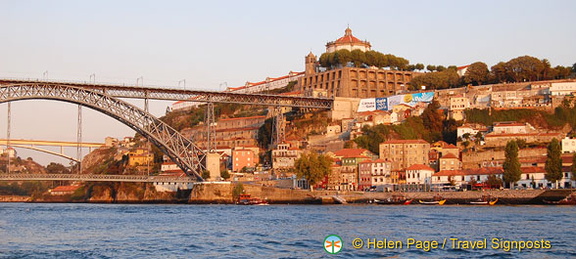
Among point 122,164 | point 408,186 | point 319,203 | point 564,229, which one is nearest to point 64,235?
point 564,229

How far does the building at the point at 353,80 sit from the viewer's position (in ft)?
295

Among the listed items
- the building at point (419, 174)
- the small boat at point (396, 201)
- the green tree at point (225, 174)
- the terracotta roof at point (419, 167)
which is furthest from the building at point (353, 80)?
the small boat at point (396, 201)

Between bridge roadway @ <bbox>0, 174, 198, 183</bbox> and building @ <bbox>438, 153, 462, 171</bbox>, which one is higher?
building @ <bbox>438, 153, 462, 171</bbox>

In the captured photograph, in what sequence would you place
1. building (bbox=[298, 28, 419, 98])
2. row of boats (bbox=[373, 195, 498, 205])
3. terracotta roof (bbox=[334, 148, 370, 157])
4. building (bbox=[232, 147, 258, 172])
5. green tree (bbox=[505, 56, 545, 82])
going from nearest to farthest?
row of boats (bbox=[373, 195, 498, 205])
terracotta roof (bbox=[334, 148, 370, 157])
building (bbox=[232, 147, 258, 172])
green tree (bbox=[505, 56, 545, 82])
building (bbox=[298, 28, 419, 98])

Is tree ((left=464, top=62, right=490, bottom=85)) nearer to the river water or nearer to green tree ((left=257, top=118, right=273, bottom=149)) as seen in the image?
green tree ((left=257, top=118, right=273, bottom=149))

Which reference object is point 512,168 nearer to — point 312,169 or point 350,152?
point 312,169

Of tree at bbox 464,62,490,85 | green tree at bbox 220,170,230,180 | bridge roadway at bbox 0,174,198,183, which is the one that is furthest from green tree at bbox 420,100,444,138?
bridge roadway at bbox 0,174,198,183

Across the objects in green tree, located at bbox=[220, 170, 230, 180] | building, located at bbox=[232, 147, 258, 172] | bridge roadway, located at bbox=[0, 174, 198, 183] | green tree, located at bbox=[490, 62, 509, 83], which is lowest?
bridge roadway, located at bbox=[0, 174, 198, 183]

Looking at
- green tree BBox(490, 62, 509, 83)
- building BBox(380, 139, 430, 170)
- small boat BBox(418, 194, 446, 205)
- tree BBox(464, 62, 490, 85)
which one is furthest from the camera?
tree BBox(464, 62, 490, 85)

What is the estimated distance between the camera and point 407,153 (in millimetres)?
71000

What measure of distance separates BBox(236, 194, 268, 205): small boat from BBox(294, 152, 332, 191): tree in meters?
3.45

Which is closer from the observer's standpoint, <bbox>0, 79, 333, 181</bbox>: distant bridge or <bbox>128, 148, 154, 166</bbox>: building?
<bbox>0, 79, 333, 181</bbox>: distant bridge

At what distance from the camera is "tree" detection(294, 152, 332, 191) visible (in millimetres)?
64062

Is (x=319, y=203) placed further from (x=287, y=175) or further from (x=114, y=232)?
(x=114, y=232)
